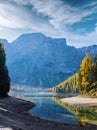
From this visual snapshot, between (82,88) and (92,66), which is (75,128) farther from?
(82,88)

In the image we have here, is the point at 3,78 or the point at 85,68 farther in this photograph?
the point at 85,68

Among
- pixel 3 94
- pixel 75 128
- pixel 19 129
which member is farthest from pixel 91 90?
pixel 19 129

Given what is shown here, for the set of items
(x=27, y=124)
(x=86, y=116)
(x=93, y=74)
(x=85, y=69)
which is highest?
(x=85, y=69)

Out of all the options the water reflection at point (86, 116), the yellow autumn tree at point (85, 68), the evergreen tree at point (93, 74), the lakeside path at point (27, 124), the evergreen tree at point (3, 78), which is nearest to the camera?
the lakeside path at point (27, 124)

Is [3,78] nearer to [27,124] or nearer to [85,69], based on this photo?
[85,69]

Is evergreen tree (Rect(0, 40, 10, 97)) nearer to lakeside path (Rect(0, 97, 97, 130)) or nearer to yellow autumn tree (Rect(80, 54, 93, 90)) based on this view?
lakeside path (Rect(0, 97, 97, 130))

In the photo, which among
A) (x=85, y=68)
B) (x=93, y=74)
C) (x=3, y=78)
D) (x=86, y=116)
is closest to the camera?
(x=86, y=116)

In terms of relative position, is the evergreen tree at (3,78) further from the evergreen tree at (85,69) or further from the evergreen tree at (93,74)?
the evergreen tree at (85,69)

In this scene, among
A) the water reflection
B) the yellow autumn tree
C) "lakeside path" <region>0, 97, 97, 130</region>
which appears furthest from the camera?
the yellow autumn tree

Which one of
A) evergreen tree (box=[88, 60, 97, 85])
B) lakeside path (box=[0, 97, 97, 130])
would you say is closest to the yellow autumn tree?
evergreen tree (box=[88, 60, 97, 85])

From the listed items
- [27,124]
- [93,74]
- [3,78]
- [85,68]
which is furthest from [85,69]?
[27,124]

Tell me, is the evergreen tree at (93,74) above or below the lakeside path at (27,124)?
above

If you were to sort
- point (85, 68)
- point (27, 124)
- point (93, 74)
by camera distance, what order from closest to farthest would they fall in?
point (27, 124) → point (93, 74) → point (85, 68)

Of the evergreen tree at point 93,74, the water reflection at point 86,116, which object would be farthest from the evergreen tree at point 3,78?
the evergreen tree at point 93,74
